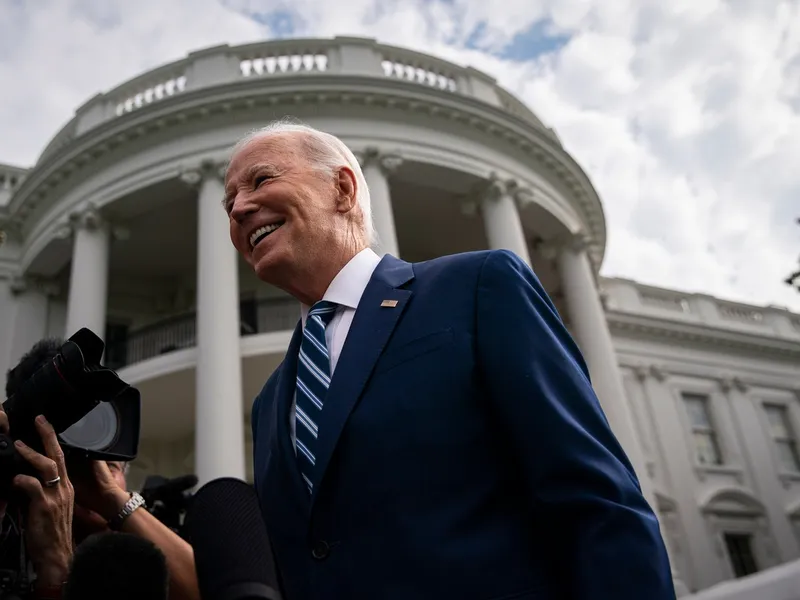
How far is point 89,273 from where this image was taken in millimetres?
13516

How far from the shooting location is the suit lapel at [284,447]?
1580mm

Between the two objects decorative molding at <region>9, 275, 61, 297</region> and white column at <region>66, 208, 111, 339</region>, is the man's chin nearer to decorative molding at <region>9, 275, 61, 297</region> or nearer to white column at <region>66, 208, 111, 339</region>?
white column at <region>66, 208, 111, 339</region>

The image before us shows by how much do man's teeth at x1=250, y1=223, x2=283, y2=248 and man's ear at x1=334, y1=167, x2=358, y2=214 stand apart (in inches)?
7.3

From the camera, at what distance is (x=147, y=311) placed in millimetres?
16969

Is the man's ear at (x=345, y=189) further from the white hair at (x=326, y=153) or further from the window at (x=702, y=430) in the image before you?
the window at (x=702, y=430)

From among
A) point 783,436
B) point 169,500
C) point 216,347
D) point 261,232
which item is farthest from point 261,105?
point 783,436

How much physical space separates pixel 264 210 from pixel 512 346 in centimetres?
81

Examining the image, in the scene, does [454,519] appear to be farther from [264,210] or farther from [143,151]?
[143,151]

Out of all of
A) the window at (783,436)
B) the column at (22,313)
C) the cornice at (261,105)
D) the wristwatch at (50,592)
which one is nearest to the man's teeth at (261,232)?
the wristwatch at (50,592)

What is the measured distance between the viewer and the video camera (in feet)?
5.58

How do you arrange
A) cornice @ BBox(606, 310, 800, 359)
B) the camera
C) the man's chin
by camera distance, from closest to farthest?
the man's chin, the camera, cornice @ BBox(606, 310, 800, 359)

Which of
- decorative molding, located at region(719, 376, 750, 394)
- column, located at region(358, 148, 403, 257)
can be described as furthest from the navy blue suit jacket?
decorative molding, located at region(719, 376, 750, 394)

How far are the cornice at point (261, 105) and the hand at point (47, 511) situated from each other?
12.4m

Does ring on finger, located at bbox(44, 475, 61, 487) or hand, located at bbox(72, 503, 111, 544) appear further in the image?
hand, located at bbox(72, 503, 111, 544)
